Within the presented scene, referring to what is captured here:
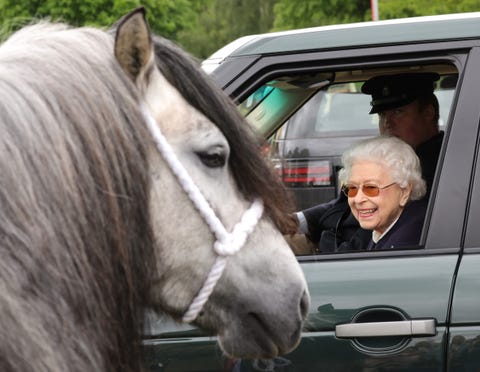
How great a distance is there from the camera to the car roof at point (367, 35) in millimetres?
3047

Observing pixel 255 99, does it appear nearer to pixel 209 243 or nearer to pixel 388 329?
pixel 388 329

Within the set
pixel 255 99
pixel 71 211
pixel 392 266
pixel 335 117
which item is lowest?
pixel 335 117

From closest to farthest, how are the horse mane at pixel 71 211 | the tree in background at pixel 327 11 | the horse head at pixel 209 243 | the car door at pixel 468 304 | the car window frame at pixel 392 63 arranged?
the horse mane at pixel 71 211, the horse head at pixel 209 243, the car door at pixel 468 304, the car window frame at pixel 392 63, the tree in background at pixel 327 11

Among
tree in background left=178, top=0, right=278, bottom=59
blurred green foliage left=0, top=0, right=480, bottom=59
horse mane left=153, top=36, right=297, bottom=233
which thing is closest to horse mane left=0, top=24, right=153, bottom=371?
horse mane left=153, top=36, right=297, bottom=233

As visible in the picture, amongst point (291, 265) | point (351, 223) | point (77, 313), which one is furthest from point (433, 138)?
point (77, 313)

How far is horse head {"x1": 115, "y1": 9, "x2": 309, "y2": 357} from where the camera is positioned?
2180mm

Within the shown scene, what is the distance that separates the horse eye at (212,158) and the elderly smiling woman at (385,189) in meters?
1.24

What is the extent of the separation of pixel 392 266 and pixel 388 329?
21 centimetres

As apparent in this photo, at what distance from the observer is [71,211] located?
202 centimetres

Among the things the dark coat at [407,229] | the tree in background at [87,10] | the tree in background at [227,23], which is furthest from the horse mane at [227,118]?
the tree in background at [227,23]

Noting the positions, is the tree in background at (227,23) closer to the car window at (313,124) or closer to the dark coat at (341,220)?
the car window at (313,124)

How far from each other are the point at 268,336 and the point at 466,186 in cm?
92

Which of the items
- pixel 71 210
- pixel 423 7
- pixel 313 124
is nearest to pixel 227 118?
pixel 71 210

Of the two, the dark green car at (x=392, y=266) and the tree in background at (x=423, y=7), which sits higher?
the dark green car at (x=392, y=266)
